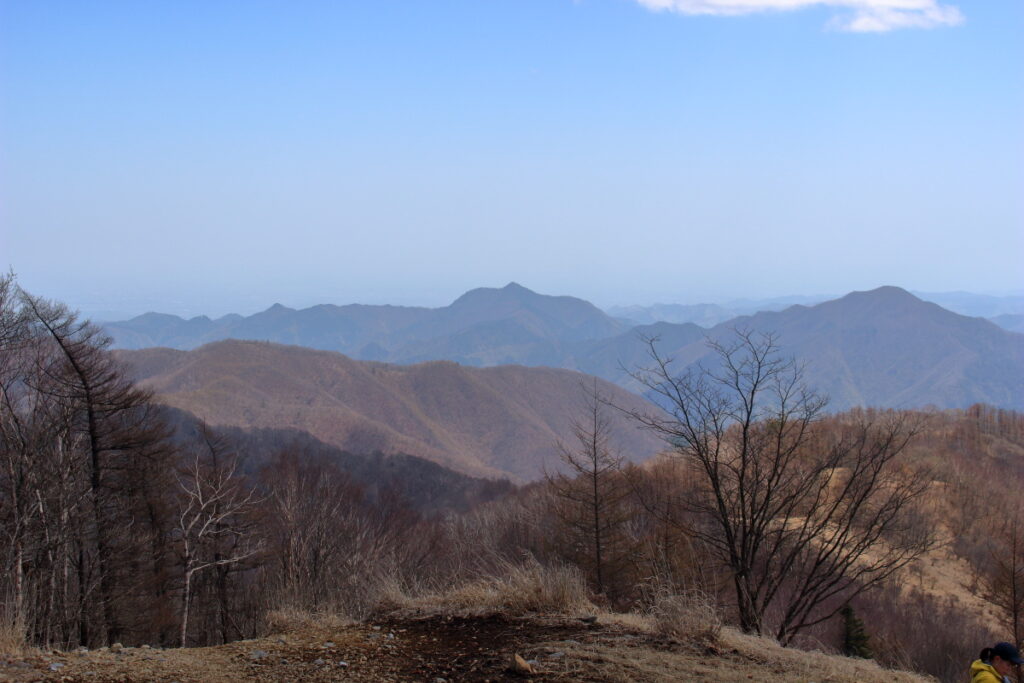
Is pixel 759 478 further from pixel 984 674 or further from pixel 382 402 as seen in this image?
pixel 382 402

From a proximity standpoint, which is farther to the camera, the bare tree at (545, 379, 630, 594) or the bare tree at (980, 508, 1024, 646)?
the bare tree at (545, 379, 630, 594)

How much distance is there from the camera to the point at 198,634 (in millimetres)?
22641

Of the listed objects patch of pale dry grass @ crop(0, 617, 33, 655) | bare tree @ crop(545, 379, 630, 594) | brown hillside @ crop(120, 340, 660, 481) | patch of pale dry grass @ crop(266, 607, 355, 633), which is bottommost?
brown hillside @ crop(120, 340, 660, 481)

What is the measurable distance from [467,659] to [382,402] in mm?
146020

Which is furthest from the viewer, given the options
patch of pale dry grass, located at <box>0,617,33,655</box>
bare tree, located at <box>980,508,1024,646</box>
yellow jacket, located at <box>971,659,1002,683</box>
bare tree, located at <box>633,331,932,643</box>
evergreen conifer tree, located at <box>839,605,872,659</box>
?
evergreen conifer tree, located at <box>839,605,872,659</box>

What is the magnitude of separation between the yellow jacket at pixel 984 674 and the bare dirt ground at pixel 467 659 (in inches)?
17.8

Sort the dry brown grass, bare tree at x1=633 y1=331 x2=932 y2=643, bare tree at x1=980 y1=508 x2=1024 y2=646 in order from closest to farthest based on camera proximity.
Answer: the dry brown grass < bare tree at x1=633 y1=331 x2=932 y2=643 < bare tree at x1=980 y1=508 x2=1024 y2=646

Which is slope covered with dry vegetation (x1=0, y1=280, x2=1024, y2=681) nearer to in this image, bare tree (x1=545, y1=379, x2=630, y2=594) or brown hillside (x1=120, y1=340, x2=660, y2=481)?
bare tree (x1=545, y1=379, x2=630, y2=594)

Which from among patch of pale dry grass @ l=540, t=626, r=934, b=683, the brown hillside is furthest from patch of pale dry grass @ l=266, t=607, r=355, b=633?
the brown hillside

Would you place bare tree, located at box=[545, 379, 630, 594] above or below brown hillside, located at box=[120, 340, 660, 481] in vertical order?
above

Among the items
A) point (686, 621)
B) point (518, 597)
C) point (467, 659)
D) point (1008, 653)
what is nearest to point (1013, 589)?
point (1008, 653)

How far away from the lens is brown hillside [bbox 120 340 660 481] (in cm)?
11606

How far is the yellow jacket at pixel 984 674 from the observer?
5.16 m

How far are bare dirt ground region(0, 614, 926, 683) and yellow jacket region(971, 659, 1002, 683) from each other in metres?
0.45
